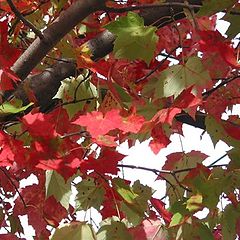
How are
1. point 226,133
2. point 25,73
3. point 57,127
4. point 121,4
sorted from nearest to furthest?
point 25,73, point 226,133, point 57,127, point 121,4

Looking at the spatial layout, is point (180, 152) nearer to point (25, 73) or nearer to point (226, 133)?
point (226, 133)

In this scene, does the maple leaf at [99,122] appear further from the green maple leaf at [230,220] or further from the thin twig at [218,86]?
the thin twig at [218,86]

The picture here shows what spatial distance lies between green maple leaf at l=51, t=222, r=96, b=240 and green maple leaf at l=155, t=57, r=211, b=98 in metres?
0.36

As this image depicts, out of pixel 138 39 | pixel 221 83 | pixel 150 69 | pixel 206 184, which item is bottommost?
pixel 206 184

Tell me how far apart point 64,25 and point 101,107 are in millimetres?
255

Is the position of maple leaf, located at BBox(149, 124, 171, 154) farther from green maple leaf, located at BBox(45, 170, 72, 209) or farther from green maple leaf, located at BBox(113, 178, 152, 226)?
green maple leaf, located at BBox(45, 170, 72, 209)

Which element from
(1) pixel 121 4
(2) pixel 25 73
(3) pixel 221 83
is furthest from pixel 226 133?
(1) pixel 121 4

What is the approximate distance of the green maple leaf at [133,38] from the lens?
1229mm

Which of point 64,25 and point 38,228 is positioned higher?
point 64,25

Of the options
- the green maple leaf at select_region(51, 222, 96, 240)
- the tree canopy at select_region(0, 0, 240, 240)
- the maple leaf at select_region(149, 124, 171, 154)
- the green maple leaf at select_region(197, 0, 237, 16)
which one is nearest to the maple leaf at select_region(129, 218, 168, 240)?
the tree canopy at select_region(0, 0, 240, 240)

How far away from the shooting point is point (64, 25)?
1.29 meters

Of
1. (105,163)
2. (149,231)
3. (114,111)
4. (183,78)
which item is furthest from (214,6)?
(149,231)

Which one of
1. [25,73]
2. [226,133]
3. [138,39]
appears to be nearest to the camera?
[138,39]

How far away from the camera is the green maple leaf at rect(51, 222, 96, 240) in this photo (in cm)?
123
